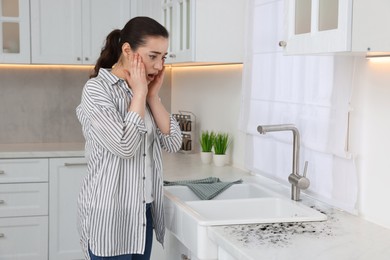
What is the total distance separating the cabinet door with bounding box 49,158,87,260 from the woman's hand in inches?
79.6

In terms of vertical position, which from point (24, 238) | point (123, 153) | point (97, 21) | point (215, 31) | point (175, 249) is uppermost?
point (97, 21)

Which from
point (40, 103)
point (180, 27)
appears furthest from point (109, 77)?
point (40, 103)

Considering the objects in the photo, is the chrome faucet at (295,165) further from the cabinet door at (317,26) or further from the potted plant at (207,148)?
the potted plant at (207,148)

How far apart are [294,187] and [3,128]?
2785mm

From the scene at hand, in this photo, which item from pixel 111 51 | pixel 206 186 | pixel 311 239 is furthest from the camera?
pixel 206 186

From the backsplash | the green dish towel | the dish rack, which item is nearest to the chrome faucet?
the green dish towel

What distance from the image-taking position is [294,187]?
2590 millimetres

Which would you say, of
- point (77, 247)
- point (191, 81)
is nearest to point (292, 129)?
point (191, 81)

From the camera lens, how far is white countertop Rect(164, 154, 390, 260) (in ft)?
6.01

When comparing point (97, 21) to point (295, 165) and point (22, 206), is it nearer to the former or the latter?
point (22, 206)

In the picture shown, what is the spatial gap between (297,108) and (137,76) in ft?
2.56

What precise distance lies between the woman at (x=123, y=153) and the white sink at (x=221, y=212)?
154mm

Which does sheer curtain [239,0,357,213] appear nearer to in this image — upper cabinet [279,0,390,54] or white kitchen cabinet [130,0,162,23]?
upper cabinet [279,0,390,54]

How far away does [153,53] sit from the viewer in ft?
7.71
